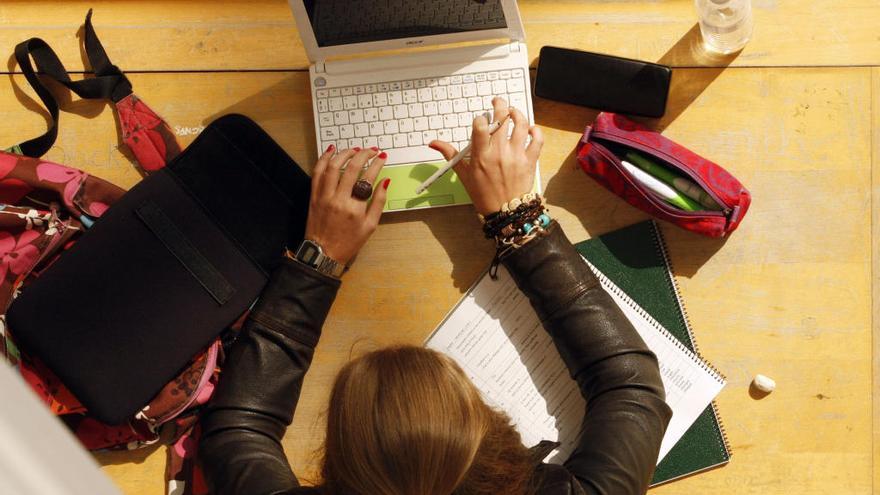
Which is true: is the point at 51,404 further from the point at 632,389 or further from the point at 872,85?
the point at 872,85

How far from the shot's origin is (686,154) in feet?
3.36

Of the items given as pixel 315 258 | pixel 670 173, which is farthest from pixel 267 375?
pixel 670 173

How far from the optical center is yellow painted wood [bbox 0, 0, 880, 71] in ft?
3.51

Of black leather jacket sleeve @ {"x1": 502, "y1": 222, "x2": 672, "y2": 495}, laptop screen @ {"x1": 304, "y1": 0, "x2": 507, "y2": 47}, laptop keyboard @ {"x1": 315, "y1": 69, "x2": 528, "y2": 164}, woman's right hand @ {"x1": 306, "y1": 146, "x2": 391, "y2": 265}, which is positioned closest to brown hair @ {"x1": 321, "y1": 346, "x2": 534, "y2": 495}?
black leather jacket sleeve @ {"x1": 502, "y1": 222, "x2": 672, "y2": 495}

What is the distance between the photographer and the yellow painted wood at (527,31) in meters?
1.07

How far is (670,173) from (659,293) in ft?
0.60

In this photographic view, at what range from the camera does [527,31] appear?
43.1 inches

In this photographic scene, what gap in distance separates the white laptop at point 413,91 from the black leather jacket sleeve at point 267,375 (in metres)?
0.19

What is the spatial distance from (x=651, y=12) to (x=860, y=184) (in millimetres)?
411

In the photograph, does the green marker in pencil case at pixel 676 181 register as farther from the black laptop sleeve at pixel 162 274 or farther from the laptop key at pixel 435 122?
the black laptop sleeve at pixel 162 274

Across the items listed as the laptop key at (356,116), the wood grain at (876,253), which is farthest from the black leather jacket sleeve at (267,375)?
the wood grain at (876,253)

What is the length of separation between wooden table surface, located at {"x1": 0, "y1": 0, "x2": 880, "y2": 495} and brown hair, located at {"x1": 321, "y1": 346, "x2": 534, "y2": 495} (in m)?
0.27

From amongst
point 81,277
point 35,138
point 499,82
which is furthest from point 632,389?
point 35,138

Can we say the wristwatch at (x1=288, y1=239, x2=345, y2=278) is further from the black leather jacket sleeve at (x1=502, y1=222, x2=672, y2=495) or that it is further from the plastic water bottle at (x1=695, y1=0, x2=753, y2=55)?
the plastic water bottle at (x1=695, y1=0, x2=753, y2=55)
